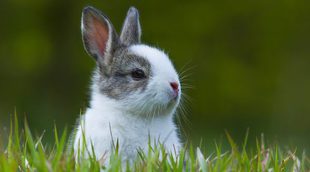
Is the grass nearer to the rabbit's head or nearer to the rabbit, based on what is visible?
the rabbit

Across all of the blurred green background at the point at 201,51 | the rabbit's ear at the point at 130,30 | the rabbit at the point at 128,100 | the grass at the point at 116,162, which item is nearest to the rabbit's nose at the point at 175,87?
the rabbit at the point at 128,100

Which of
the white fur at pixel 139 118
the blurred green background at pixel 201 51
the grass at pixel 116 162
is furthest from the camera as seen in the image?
the blurred green background at pixel 201 51

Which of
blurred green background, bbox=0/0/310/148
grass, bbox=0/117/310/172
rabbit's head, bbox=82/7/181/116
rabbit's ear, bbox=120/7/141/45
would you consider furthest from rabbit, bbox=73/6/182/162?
blurred green background, bbox=0/0/310/148

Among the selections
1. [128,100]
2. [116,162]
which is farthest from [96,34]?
[116,162]

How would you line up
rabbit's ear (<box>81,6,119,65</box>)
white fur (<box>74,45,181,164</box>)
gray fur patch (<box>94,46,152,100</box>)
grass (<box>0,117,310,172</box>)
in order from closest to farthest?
grass (<box>0,117,310,172</box>)
white fur (<box>74,45,181,164</box>)
gray fur patch (<box>94,46,152,100</box>)
rabbit's ear (<box>81,6,119,65</box>)

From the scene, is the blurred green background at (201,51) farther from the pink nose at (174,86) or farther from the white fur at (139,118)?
the pink nose at (174,86)

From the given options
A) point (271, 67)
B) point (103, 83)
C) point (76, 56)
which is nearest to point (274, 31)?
point (271, 67)

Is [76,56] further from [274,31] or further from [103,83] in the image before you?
[103,83]
